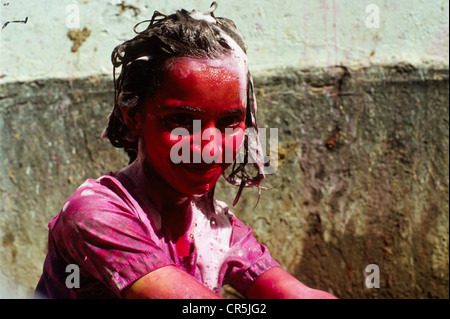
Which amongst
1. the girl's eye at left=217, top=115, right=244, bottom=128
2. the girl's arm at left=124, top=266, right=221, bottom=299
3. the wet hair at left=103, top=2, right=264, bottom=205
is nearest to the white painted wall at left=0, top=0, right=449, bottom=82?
the wet hair at left=103, top=2, right=264, bottom=205

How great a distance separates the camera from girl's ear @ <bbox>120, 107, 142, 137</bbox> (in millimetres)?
1738

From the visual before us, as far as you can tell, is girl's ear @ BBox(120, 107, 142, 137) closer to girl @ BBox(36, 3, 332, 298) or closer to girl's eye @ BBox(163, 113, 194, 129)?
girl @ BBox(36, 3, 332, 298)

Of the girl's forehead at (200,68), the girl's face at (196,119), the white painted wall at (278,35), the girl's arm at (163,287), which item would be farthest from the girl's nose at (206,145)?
the white painted wall at (278,35)

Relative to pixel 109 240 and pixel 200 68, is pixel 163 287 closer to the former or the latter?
pixel 109 240

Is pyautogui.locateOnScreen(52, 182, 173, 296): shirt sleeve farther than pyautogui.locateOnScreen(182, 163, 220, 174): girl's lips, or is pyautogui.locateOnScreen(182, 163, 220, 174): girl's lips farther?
pyautogui.locateOnScreen(182, 163, 220, 174): girl's lips

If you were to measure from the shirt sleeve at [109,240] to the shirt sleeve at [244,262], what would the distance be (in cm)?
40

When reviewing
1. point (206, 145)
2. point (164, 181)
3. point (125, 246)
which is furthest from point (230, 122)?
point (125, 246)

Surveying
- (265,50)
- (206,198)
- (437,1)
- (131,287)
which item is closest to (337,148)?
(265,50)

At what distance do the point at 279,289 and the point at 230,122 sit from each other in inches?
23.4

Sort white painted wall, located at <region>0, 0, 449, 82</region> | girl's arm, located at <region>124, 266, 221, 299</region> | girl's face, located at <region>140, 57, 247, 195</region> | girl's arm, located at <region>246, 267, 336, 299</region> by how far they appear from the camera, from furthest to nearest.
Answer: white painted wall, located at <region>0, 0, 449, 82</region>
girl's arm, located at <region>246, 267, 336, 299</region>
girl's face, located at <region>140, 57, 247, 195</region>
girl's arm, located at <region>124, 266, 221, 299</region>

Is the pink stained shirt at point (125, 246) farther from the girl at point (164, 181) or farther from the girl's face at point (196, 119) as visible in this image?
the girl's face at point (196, 119)

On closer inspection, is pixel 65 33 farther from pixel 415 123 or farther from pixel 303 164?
pixel 415 123
